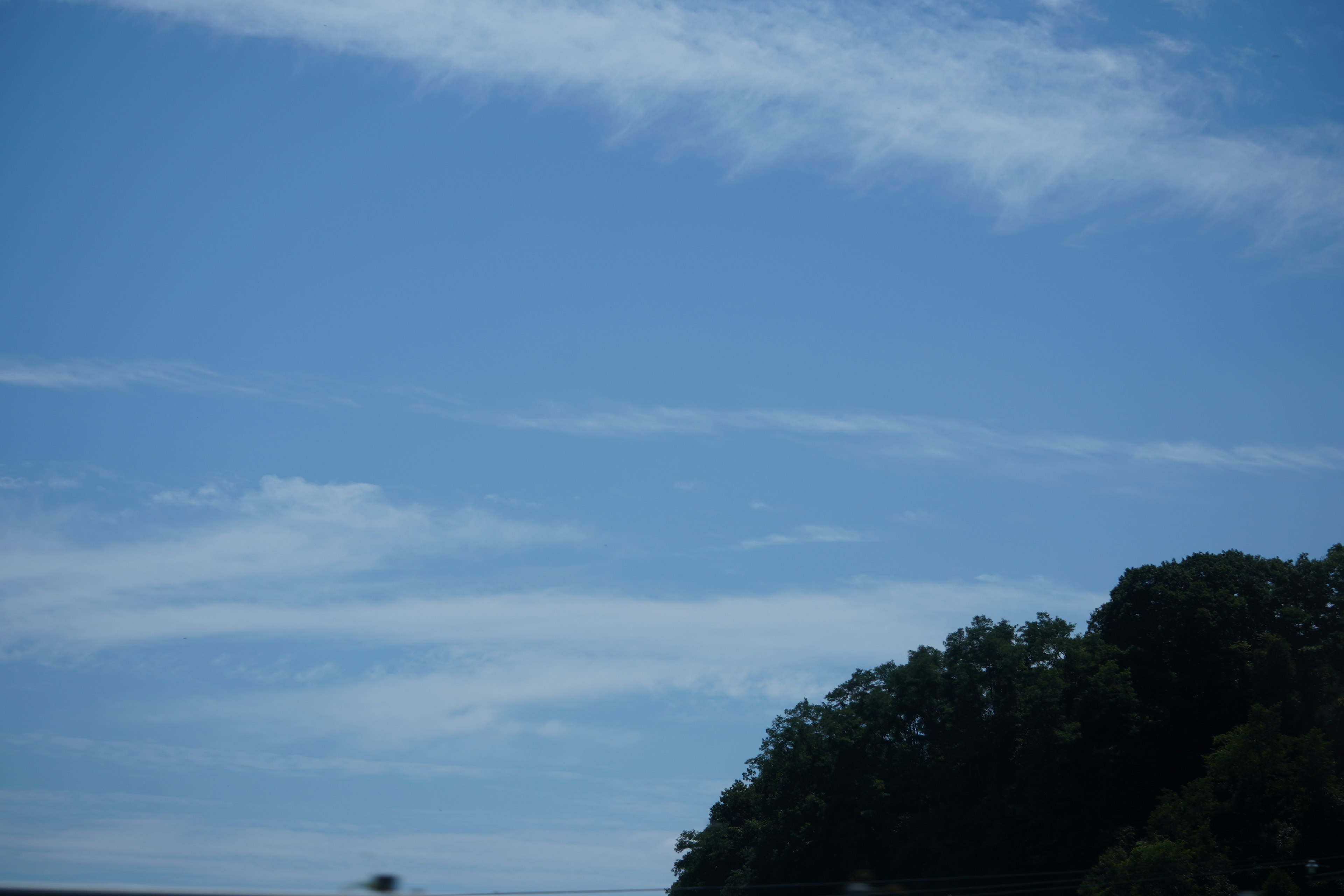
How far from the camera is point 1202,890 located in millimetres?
45219

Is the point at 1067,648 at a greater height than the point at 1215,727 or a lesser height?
greater

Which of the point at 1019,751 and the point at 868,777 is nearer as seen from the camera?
the point at 1019,751

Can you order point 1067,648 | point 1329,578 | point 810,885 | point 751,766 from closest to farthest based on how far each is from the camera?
point 1329,578, point 1067,648, point 810,885, point 751,766

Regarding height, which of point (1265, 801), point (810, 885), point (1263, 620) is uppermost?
point (1263, 620)

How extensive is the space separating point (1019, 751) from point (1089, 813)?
5.16m

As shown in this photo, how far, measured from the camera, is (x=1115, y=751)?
197 ft

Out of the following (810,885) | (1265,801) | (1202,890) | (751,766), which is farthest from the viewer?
(751,766)

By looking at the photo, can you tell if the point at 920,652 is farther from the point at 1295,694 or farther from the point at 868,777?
the point at 1295,694

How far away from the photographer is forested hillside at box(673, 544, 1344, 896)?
4819 centimetres

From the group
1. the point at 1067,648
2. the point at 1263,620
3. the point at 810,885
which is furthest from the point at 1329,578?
the point at 810,885

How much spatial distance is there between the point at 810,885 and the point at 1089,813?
1982 centimetres

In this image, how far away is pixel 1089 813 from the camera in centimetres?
5891

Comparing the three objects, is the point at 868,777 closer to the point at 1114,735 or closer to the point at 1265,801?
the point at 1114,735

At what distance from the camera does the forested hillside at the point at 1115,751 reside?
48.2m
